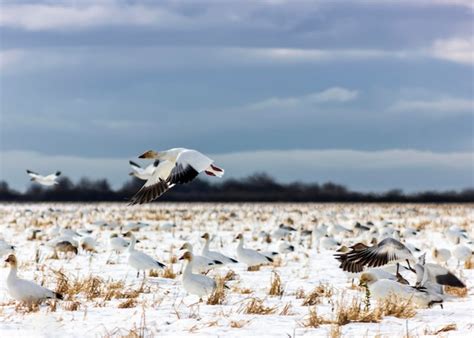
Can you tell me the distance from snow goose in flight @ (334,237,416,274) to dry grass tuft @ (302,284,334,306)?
19.4 inches

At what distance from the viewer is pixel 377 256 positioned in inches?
365

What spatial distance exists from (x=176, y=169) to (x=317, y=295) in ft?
8.13

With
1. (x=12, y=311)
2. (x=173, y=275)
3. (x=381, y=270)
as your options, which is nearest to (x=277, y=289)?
(x=381, y=270)

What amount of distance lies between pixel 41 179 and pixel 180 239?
9817mm

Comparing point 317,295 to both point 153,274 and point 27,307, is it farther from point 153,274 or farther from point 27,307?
point 27,307

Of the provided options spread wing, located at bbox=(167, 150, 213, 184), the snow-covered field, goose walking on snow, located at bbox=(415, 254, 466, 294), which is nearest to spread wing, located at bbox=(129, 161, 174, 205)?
spread wing, located at bbox=(167, 150, 213, 184)

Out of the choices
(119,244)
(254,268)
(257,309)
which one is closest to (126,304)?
(257,309)

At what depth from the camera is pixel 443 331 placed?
7312 mm

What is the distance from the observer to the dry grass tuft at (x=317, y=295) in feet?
29.4

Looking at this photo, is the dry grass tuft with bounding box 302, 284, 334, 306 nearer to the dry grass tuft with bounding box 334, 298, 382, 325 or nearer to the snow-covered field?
the snow-covered field

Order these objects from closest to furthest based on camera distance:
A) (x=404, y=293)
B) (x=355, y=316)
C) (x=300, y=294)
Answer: (x=355, y=316) → (x=404, y=293) → (x=300, y=294)

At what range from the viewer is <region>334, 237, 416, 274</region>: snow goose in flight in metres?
9.18

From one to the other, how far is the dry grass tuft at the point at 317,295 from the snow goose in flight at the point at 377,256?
0.49m

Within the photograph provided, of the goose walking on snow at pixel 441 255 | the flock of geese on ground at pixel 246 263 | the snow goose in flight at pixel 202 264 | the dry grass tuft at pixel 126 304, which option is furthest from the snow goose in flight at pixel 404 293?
the goose walking on snow at pixel 441 255
